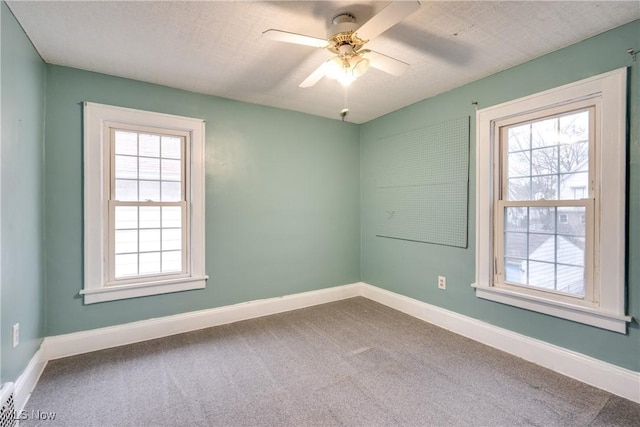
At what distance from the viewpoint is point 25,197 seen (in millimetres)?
Result: 1955

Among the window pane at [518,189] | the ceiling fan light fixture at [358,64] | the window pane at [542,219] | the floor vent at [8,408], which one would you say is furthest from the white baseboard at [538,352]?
the floor vent at [8,408]

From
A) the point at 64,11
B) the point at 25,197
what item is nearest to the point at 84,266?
the point at 25,197

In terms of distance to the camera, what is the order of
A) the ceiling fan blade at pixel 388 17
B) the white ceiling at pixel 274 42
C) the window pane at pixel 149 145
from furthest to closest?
the window pane at pixel 149 145 → the white ceiling at pixel 274 42 → the ceiling fan blade at pixel 388 17

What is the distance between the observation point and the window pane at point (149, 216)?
2.73 metres

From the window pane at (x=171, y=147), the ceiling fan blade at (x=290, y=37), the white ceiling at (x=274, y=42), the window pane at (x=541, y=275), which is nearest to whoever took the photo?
the ceiling fan blade at (x=290, y=37)

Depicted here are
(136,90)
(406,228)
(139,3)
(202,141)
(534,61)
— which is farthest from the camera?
(406,228)

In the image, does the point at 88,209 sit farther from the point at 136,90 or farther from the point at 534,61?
the point at 534,61

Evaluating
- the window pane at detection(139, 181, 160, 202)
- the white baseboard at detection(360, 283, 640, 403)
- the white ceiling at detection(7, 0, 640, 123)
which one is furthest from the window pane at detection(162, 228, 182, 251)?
the white baseboard at detection(360, 283, 640, 403)

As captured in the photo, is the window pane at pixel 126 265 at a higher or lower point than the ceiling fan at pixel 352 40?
lower

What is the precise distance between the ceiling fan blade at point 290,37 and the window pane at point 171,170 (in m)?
1.75

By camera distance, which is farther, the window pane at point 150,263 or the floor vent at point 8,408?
the window pane at point 150,263

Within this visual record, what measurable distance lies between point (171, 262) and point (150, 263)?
18 centimetres

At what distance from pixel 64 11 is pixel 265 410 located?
2.63 m

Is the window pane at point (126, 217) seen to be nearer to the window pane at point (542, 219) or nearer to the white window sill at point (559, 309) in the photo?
the white window sill at point (559, 309)
